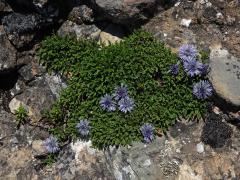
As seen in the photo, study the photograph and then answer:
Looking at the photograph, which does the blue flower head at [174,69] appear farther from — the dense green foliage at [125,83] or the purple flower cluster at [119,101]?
the purple flower cluster at [119,101]

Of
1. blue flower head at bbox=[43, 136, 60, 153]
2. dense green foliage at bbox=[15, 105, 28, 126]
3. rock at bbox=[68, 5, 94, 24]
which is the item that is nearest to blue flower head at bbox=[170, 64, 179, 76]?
rock at bbox=[68, 5, 94, 24]

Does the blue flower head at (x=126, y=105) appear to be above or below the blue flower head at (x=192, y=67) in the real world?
below

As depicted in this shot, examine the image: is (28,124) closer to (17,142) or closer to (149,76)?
(17,142)

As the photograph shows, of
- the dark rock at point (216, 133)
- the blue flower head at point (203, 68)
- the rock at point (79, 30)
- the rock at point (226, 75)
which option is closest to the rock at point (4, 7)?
the rock at point (79, 30)

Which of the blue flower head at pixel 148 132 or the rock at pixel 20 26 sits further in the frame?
the rock at pixel 20 26

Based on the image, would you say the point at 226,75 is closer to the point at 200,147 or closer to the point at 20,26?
the point at 200,147

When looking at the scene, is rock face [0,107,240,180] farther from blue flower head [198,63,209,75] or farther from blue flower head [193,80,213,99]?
blue flower head [198,63,209,75]

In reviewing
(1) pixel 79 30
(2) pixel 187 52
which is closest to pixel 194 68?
(2) pixel 187 52
